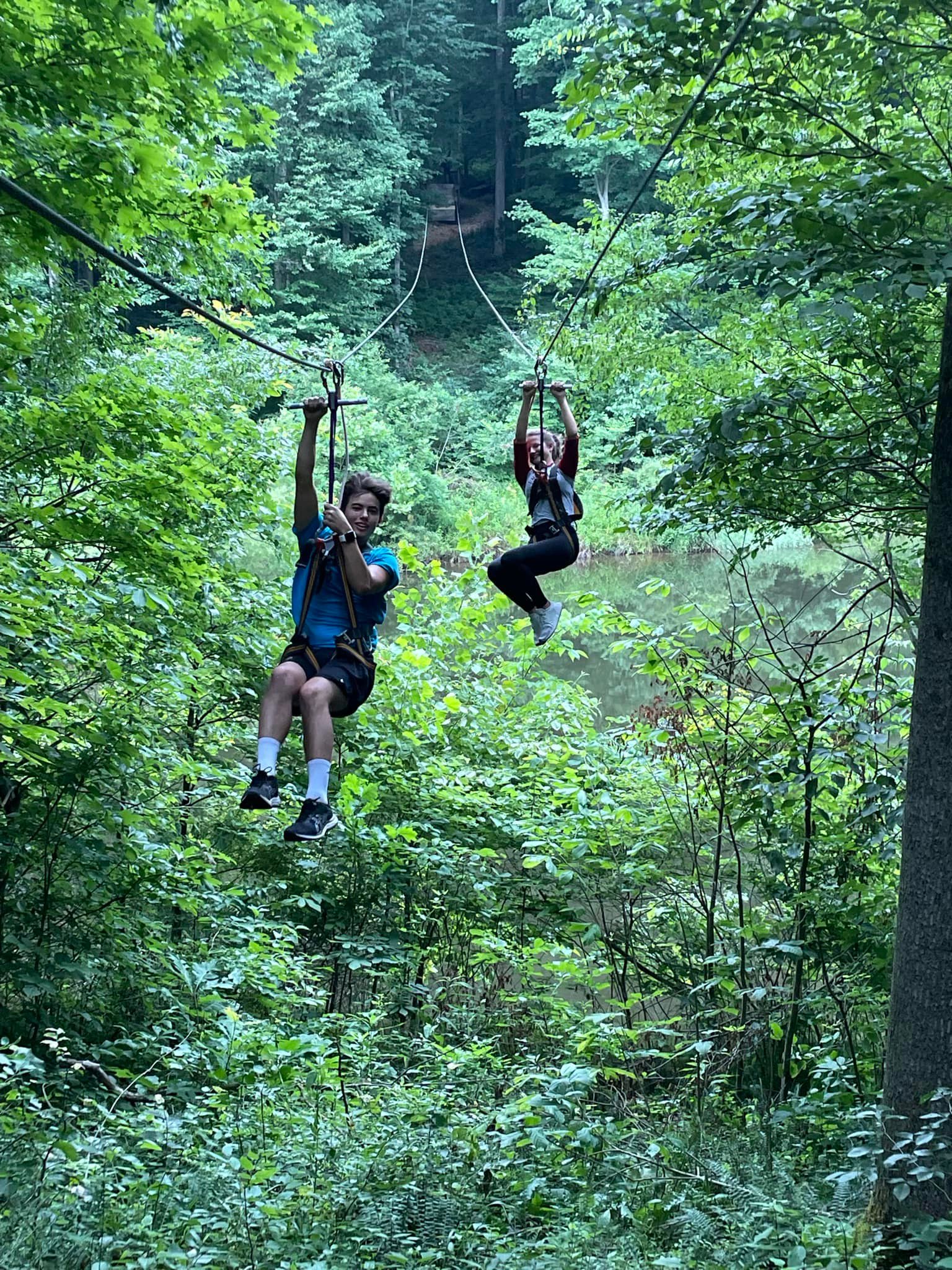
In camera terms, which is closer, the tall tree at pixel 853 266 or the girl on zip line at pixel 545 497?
the tall tree at pixel 853 266

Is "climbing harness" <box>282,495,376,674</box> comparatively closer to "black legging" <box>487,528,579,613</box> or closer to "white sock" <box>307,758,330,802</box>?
"white sock" <box>307,758,330,802</box>

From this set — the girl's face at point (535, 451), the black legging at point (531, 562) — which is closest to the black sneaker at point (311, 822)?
the black legging at point (531, 562)

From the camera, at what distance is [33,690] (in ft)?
16.7

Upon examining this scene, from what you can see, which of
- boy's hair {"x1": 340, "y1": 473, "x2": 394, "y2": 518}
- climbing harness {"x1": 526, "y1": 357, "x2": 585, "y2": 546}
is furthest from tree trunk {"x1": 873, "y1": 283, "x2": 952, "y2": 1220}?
boy's hair {"x1": 340, "y1": 473, "x2": 394, "y2": 518}

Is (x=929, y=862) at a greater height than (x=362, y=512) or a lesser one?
lesser

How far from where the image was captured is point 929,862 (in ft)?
11.3

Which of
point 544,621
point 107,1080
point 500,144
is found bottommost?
point 107,1080

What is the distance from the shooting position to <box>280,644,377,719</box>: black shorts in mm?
4129

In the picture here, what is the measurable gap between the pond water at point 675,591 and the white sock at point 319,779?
7.97 metres

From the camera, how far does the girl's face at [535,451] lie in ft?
16.4

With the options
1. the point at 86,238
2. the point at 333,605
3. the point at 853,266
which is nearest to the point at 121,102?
the point at 86,238

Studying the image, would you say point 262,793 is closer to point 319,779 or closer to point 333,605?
point 319,779

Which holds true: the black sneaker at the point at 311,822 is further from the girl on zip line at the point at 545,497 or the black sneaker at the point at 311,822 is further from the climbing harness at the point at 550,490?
the climbing harness at the point at 550,490

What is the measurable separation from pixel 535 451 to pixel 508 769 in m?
3.00
